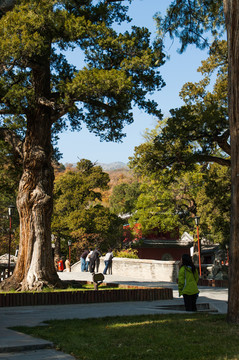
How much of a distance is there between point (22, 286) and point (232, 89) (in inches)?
346

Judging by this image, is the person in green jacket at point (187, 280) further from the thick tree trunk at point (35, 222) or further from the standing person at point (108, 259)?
the standing person at point (108, 259)

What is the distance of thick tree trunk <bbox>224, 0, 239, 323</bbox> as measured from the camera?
794 centimetres

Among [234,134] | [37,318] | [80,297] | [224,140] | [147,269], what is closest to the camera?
[37,318]

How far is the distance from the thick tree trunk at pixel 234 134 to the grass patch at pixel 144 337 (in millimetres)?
708

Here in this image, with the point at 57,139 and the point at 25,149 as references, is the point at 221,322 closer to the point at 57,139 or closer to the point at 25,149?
the point at 25,149

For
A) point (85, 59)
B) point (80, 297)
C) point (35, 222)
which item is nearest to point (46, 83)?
point (85, 59)

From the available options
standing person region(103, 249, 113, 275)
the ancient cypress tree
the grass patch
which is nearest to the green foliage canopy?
the ancient cypress tree

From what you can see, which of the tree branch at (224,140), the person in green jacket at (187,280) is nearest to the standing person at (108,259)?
the tree branch at (224,140)

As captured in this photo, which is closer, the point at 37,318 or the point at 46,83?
the point at 37,318

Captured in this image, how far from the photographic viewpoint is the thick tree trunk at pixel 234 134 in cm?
794

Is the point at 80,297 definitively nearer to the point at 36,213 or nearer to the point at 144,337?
the point at 36,213

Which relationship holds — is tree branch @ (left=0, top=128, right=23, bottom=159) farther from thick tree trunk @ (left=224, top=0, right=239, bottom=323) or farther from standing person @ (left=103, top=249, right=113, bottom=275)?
standing person @ (left=103, top=249, right=113, bottom=275)

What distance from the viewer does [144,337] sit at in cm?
598

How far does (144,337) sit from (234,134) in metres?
4.31
